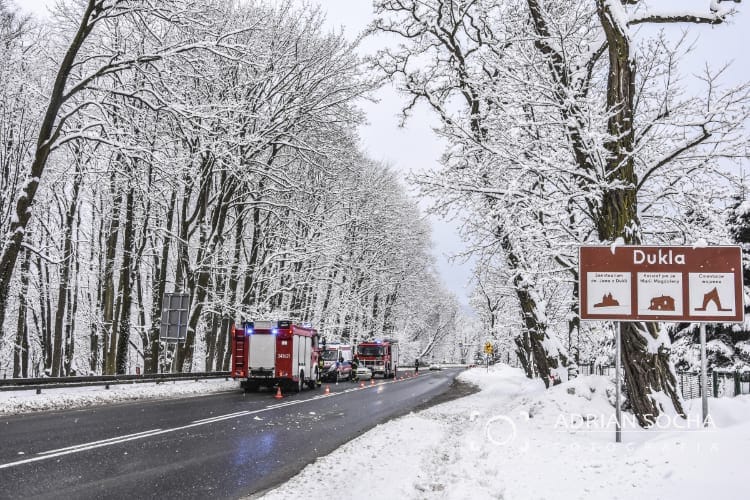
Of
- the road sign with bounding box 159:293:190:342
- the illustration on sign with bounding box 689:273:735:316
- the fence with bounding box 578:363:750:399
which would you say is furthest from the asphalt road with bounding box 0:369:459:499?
the fence with bounding box 578:363:750:399

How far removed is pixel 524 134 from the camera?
12.8 m

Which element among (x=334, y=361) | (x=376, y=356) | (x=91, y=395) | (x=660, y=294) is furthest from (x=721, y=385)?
(x=376, y=356)

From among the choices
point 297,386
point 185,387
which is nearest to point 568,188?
point 185,387

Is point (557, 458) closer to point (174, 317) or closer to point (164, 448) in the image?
point (164, 448)

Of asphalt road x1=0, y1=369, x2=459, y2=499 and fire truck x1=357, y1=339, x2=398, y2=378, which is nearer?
asphalt road x1=0, y1=369, x2=459, y2=499

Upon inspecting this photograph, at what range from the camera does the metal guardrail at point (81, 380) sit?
55.0 ft

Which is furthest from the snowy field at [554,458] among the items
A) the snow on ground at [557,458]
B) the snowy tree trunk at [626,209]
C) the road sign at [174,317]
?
the road sign at [174,317]

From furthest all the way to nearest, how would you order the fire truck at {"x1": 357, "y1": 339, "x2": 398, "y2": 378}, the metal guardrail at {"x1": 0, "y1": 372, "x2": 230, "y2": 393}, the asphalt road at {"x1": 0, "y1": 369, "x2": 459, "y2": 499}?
the fire truck at {"x1": 357, "y1": 339, "x2": 398, "y2": 378} → the metal guardrail at {"x1": 0, "y1": 372, "x2": 230, "y2": 393} → the asphalt road at {"x1": 0, "y1": 369, "x2": 459, "y2": 499}

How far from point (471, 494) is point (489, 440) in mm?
3653

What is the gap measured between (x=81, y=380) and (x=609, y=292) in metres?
17.1

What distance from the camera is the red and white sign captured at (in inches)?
329

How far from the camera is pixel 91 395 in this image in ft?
60.5

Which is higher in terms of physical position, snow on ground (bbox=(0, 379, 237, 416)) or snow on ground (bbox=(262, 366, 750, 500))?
snow on ground (bbox=(262, 366, 750, 500))

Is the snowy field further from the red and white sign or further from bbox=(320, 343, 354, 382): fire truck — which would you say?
bbox=(320, 343, 354, 382): fire truck
